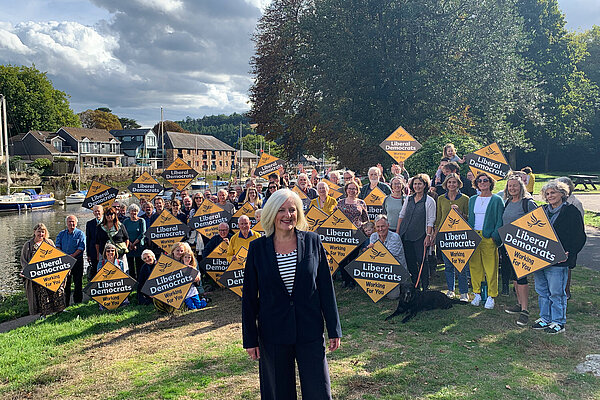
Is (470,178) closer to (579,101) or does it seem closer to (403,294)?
(403,294)

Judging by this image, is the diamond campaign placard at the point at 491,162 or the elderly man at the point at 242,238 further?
the diamond campaign placard at the point at 491,162

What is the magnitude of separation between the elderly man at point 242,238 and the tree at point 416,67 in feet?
41.5

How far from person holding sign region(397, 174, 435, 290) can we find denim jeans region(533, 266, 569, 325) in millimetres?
1855

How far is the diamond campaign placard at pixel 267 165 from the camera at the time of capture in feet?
47.0

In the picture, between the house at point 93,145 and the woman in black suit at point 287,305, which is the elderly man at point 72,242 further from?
the house at point 93,145

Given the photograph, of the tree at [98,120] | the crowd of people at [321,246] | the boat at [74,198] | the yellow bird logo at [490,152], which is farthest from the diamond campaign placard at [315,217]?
the tree at [98,120]

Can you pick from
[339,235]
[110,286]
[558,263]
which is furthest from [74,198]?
[558,263]

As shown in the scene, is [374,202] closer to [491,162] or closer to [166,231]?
[491,162]

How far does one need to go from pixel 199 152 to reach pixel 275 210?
107m

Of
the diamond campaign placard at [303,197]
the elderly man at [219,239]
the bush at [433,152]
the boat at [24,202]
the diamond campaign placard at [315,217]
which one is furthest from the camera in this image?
the boat at [24,202]

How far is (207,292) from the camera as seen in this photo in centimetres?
1016

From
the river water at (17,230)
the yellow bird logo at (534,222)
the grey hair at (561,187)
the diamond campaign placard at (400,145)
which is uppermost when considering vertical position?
the diamond campaign placard at (400,145)

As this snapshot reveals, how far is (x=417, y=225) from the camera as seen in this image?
797 centimetres

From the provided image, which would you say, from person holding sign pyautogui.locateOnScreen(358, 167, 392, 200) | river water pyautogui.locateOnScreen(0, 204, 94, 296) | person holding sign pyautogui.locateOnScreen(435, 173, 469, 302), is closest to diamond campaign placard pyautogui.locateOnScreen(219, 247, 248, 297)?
person holding sign pyautogui.locateOnScreen(358, 167, 392, 200)
